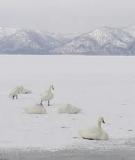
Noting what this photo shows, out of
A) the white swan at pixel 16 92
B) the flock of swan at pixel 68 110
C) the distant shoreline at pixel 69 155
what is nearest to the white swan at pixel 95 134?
the flock of swan at pixel 68 110

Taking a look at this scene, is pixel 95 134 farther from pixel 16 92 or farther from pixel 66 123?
pixel 16 92

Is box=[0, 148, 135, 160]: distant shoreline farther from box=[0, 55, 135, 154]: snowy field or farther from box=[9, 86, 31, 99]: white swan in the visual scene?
box=[9, 86, 31, 99]: white swan

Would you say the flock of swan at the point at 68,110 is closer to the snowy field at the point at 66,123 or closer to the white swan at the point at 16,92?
the white swan at the point at 16,92

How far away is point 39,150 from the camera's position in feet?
35.6

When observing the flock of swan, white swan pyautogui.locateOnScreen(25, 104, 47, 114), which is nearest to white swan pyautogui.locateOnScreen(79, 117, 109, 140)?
the flock of swan

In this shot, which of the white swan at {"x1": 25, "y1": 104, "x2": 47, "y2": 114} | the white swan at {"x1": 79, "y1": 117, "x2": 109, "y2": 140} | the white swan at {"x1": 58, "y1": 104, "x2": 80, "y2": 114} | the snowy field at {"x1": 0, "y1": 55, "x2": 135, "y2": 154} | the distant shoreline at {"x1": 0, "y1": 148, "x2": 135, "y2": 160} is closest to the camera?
the distant shoreline at {"x1": 0, "y1": 148, "x2": 135, "y2": 160}

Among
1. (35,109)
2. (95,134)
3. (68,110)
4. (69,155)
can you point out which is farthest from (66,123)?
(69,155)

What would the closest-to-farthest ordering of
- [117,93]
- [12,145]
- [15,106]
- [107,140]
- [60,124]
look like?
[12,145]
[107,140]
[60,124]
[15,106]
[117,93]

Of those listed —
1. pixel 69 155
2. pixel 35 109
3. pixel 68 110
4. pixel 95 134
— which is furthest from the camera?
pixel 68 110

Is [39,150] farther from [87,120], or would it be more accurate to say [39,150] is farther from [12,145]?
[87,120]

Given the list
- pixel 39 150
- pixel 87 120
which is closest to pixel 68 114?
pixel 87 120

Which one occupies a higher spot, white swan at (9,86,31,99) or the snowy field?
white swan at (9,86,31,99)

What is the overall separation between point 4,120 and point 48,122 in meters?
1.43

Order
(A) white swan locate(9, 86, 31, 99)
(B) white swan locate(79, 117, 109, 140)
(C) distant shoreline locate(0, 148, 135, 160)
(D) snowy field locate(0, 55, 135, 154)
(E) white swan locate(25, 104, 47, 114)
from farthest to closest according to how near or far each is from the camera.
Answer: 1. (A) white swan locate(9, 86, 31, 99)
2. (E) white swan locate(25, 104, 47, 114)
3. (B) white swan locate(79, 117, 109, 140)
4. (D) snowy field locate(0, 55, 135, 154)
5. (C) distant shoreline locate(0, 148, 135, 160)
